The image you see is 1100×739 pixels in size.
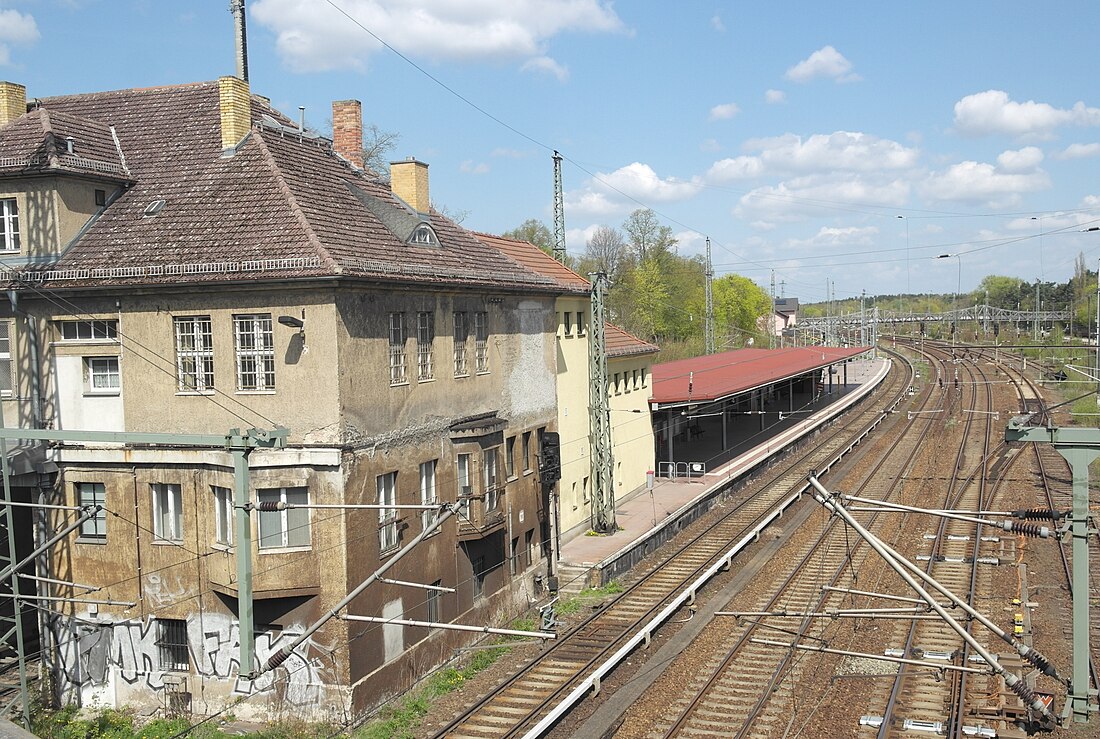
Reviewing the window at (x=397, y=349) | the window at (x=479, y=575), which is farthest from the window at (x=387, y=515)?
the window at (x=479, y=575)

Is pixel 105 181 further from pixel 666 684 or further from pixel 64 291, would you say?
pixel 666 684

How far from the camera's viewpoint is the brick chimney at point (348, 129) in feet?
87.6

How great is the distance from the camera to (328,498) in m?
19.2

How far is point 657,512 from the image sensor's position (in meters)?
35.7

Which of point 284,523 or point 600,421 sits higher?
point 600,421

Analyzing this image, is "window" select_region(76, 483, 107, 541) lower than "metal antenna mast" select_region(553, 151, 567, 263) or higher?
lower

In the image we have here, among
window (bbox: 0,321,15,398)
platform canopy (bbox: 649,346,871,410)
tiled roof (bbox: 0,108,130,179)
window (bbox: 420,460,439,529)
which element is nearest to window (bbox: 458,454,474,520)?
window (bbox: 420,460,439,529)

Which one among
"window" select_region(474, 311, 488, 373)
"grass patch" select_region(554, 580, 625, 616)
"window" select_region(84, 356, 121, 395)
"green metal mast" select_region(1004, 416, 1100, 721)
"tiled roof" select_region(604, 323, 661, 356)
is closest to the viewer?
"green metal mast" select_region(1004, 416, 1100, 721)

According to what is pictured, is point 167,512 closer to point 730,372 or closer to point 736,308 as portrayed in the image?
point 730,372

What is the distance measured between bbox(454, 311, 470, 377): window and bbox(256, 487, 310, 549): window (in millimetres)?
6011

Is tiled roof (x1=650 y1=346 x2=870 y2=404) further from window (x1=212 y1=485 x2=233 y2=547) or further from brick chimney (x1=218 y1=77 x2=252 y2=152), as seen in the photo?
window (x1=212 y1=485 x2=233 y2=547)

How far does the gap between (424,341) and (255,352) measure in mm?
4388

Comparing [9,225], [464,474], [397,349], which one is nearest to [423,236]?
[397,349]

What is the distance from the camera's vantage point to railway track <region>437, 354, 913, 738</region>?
18719 mm
